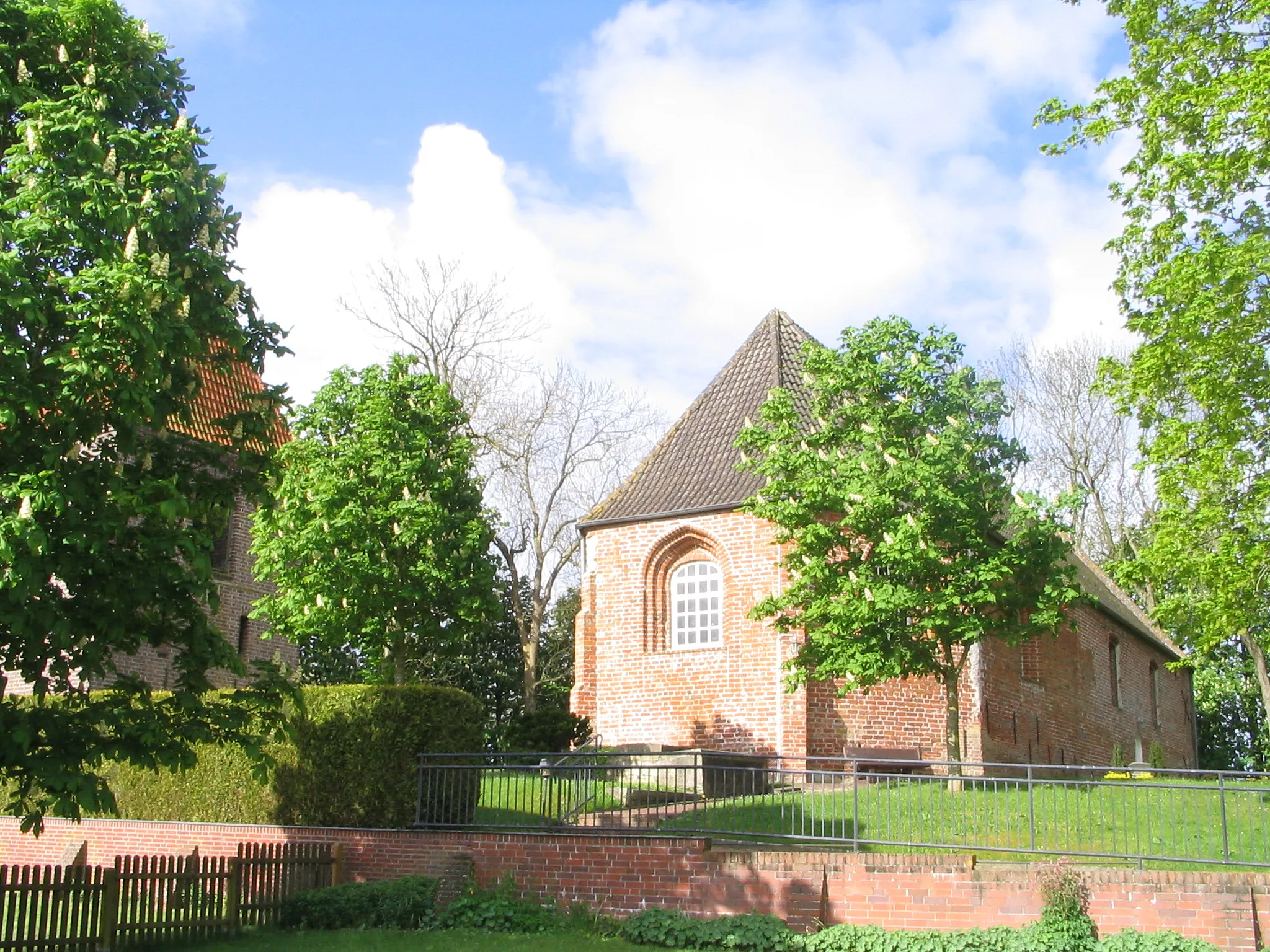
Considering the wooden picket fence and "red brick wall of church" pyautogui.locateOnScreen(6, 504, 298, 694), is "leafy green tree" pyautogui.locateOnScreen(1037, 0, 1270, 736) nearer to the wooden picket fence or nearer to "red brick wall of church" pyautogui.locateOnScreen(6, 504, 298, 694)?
the wooden picket fence

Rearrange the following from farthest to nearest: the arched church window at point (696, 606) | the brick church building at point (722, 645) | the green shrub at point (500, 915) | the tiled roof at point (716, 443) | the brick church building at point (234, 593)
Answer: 1. the tiled roof at point (716, 443)
2. the arched church window at point (696, 606)
3. the brick church building at point (234, 593)
4. the brick church building at point (722, 645)
5. the green shrub at point (500, 915)

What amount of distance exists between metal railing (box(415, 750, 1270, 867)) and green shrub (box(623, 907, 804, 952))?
1.26 m

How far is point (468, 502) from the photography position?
2119 cm

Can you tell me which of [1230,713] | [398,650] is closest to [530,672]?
[398,650]

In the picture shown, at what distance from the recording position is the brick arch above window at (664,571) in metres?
24.3

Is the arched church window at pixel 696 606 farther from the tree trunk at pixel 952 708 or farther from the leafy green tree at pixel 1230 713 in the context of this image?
the leafy green tree at pixel 1230 713

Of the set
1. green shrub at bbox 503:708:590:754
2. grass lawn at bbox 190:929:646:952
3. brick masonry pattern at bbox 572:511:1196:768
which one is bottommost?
grass lawn at bbox 190:929:646:952

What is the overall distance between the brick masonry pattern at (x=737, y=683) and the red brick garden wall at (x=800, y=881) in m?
6.90

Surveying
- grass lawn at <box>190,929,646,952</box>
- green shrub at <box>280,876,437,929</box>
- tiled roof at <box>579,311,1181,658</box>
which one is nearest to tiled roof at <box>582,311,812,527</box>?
tiled roof at <box>579,311,1181,658</box>

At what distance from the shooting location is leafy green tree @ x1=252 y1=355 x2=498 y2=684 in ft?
64.0

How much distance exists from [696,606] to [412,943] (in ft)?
41.4

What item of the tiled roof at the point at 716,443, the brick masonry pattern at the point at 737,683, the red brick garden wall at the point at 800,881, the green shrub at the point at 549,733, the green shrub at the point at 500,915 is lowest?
the green shrub at the point at 500,915

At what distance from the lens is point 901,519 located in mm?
18375

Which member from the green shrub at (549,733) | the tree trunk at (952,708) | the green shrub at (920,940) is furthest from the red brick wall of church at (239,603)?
the green shrub at (920,940)
